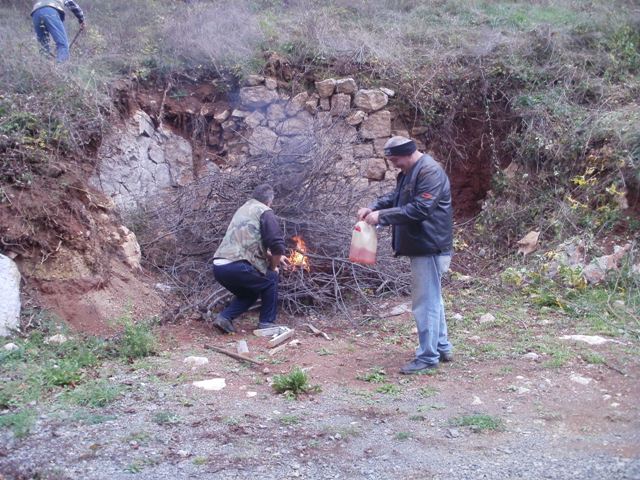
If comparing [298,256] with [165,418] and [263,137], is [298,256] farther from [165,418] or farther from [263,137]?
[165,418]

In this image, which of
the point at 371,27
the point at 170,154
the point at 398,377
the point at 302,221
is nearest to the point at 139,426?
the point at 398,377

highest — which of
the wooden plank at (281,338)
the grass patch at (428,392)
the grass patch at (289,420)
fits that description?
the grass patch at (289,420)

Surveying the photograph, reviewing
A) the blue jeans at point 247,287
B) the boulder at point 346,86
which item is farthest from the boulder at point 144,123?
the blue jeans at point 247,287

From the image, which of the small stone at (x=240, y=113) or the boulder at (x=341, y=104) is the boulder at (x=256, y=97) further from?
the boulder at (x=341, y=104)

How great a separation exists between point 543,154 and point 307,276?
3.90 meters

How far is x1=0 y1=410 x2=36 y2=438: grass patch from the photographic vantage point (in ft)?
12.9

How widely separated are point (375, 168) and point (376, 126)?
573 millimetres

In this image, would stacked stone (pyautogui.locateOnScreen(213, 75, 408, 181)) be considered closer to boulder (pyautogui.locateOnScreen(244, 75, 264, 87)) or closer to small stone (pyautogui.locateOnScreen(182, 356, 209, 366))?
boulder (pyautogui.locateOnScreen(244, 75, 264, 87))

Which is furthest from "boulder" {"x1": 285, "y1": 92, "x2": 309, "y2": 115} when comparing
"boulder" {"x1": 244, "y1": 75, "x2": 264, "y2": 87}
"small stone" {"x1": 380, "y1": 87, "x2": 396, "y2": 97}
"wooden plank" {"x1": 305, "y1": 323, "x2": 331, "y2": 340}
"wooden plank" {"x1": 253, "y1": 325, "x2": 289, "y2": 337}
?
"wooden plank" {"x1": 253, "y1": 325, "x2": 289, "y2": 337}

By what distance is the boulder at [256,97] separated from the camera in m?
8.92

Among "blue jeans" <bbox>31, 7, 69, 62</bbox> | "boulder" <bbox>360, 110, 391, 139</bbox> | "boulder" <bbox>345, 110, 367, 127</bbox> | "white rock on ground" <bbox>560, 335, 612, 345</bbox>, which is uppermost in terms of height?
"blue jeans" <bbox>31, 7, 69, 62</bbox>

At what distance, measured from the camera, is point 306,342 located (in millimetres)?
5703

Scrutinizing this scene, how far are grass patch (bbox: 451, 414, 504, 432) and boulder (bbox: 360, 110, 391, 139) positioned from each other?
5.52 metres

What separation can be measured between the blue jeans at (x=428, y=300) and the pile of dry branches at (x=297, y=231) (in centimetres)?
164
